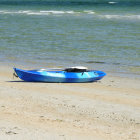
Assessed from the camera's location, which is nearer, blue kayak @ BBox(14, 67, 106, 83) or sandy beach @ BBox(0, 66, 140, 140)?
sandy beach @ BBox(0, 66, 140, 140)

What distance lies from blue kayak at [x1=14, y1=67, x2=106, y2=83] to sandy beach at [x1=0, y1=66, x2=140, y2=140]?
0.24 metres

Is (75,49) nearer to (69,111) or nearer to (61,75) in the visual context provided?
(61,75)

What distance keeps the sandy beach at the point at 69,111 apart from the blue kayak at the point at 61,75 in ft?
0.78

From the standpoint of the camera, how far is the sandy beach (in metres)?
10.1

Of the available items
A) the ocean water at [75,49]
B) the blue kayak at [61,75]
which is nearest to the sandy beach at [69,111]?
the blue kayak at [61,75]

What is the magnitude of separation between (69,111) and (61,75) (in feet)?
15.4

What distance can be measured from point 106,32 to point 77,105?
74.4 feet

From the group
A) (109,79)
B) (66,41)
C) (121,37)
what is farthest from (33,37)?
(109,79)

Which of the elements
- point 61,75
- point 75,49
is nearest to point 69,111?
point 61,75

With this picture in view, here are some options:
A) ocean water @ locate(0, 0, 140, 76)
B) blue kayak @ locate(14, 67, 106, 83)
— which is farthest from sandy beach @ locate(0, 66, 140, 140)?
ocean water @ locate(0, 0, 140, 76)

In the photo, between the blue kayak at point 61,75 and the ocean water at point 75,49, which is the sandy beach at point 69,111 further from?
the ocean water at point 75,49

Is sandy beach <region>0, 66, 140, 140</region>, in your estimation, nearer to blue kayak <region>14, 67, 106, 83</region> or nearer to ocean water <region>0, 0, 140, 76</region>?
→ blue kayak <region>14, 67, 106, 83</region>

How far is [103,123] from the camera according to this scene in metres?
11.2

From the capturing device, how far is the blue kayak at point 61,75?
16469 millimetres
